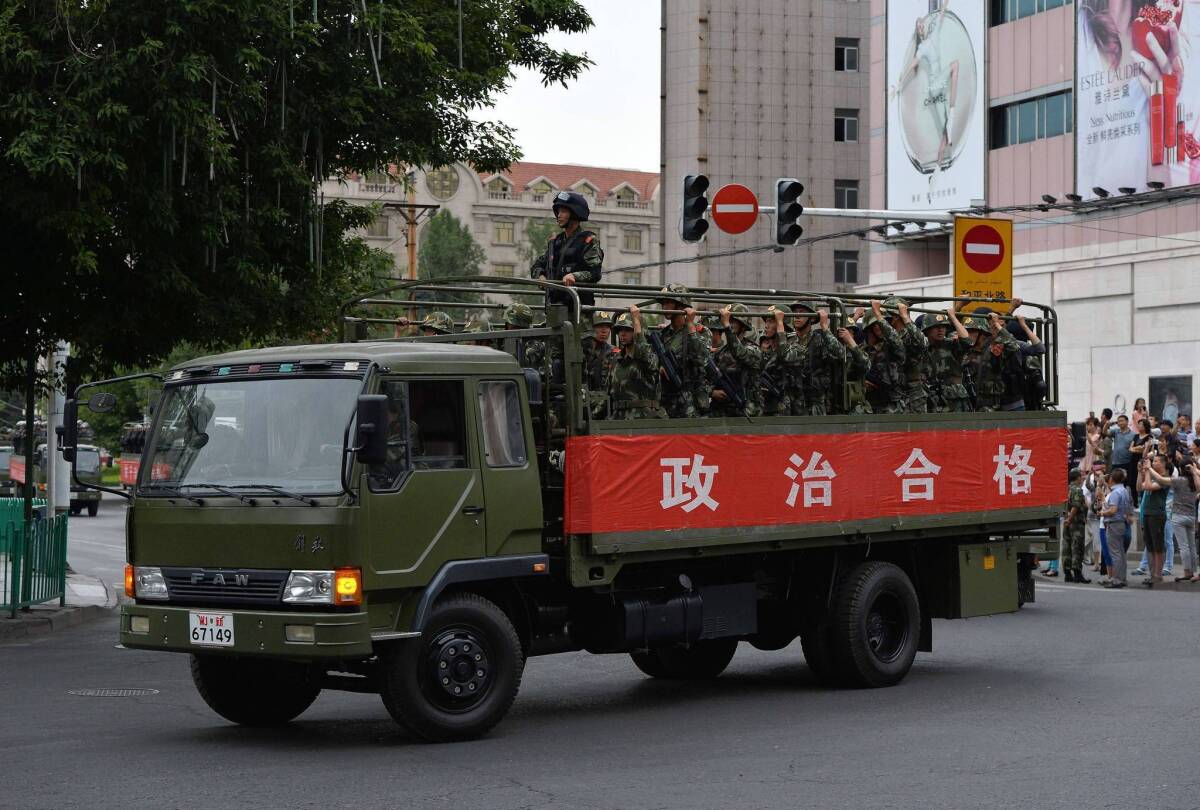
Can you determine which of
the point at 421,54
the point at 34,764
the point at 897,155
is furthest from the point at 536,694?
the point at 897,155

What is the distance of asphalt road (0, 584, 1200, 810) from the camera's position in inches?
355

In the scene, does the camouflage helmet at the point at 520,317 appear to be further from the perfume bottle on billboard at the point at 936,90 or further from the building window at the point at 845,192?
the building window at the point at 845,192

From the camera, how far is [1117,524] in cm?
2394

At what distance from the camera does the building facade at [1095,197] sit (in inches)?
1500

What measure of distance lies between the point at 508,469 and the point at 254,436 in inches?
62.7

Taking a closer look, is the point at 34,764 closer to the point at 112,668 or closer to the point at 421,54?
the point at 112,668

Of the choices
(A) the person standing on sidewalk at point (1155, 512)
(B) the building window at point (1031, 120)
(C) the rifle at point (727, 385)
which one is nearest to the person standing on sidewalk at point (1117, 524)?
(A) the person standing on sidewalk at point (1155, 512)

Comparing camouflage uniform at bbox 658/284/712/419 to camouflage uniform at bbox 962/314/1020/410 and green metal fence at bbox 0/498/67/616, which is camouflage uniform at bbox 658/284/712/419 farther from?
green metal fence at bbox 0/498/67/616

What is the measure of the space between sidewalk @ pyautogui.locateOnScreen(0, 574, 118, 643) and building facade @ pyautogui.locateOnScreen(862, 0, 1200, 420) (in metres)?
23.3

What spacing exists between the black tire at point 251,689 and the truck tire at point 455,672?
40.2 inches

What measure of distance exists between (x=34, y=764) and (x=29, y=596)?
31.7 ft

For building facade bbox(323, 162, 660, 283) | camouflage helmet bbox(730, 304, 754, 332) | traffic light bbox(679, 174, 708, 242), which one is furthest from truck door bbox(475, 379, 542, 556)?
building facade bbox(323, 162, 660, 283)

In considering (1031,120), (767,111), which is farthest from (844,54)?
(1031,120)

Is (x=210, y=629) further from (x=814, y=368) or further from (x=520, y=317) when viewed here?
(x=814, y=368)
